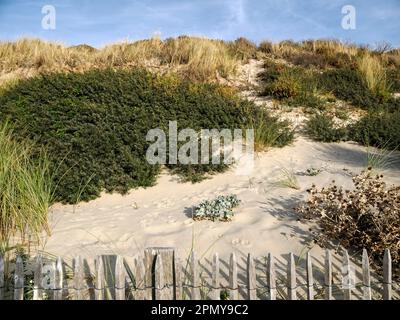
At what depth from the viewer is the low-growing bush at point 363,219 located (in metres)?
4.05

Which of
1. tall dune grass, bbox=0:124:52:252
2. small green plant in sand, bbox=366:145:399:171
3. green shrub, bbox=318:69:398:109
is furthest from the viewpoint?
green shrub, bbox=318:69:398:109

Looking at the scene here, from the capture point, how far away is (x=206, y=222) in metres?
5.33

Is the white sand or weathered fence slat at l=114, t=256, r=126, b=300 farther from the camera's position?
the white sand

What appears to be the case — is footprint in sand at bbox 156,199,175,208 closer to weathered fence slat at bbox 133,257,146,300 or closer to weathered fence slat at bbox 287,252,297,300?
weathered fence slat at bbox 133,257,146,300

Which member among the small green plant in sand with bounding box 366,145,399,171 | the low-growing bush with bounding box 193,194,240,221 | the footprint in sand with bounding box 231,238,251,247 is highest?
the small green plant in sand with bounding box 366,145,399,171

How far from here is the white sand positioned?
4691 mm

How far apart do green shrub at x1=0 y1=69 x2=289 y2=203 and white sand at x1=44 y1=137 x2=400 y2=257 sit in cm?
37

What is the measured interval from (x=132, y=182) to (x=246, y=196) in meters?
2.02

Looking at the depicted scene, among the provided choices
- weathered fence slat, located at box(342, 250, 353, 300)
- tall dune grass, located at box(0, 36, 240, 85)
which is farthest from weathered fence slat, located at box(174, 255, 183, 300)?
tall dune grass, located at box(0, 36, 240, 85)

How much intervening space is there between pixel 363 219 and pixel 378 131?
4.48 meters

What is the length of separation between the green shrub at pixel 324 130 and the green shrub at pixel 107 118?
2.53 feet

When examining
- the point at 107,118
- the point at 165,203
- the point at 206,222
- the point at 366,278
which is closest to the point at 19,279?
the point at 206,222
